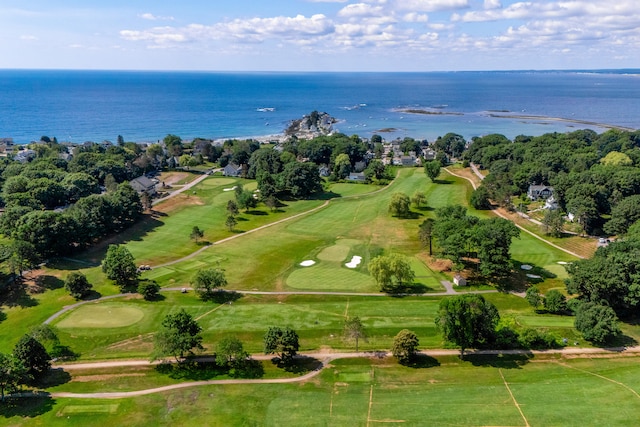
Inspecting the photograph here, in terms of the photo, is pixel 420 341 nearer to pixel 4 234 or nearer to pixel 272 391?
pixel 272 391

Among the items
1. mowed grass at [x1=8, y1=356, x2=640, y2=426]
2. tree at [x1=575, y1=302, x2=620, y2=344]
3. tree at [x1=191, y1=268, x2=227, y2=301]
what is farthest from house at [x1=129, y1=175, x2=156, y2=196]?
tree at [x1=575, y1=302, x2=620, y2=344]

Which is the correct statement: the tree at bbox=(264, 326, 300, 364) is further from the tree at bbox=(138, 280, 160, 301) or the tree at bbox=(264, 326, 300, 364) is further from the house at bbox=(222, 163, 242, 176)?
the house at bbox=(222, 163, 242, 176)

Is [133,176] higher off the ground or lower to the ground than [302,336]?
higher

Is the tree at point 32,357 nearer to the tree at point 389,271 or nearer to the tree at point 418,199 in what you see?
the tree at point 389,271

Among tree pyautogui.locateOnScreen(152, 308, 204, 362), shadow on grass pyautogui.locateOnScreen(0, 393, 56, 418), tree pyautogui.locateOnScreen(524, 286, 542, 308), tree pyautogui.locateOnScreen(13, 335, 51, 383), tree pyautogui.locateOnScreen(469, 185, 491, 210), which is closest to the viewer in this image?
shadow on grass pyautogui.locateOnScreen(0, 393, 56, 418)

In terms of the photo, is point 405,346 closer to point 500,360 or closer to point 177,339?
point 500,360

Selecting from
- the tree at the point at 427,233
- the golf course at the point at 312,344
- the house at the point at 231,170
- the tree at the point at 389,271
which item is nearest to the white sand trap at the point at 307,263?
the golf course at the point at 312,344

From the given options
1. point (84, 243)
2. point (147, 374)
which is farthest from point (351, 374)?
point (84, 243)

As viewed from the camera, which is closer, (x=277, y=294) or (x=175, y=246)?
(x=277, y=294)
